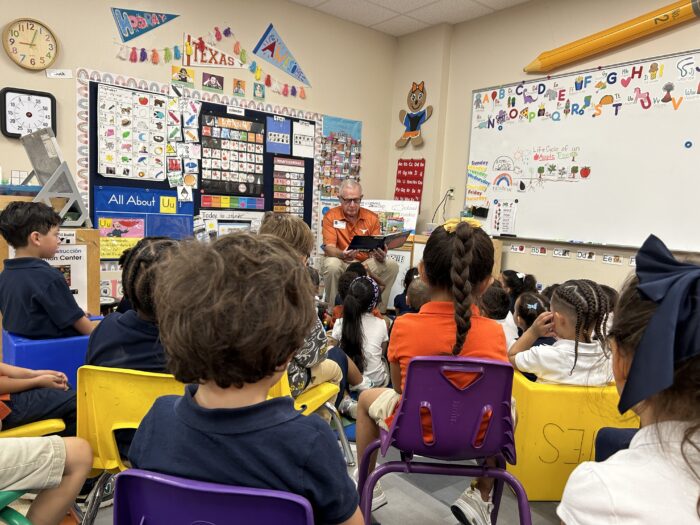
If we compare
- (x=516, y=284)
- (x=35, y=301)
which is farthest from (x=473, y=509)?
(x=516, y=284)

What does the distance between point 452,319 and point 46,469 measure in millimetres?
1079

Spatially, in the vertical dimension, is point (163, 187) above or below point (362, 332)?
above

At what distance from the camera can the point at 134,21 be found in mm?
3576

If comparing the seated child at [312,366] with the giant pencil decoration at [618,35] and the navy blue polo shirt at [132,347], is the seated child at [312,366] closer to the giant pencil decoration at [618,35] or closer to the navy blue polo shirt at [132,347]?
the navy blue polo shirt at [132,347]

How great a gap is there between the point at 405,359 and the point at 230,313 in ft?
2.76

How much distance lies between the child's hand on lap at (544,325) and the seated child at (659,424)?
3.71 feet

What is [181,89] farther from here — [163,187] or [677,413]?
[677,413]

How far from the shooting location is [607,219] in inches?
145

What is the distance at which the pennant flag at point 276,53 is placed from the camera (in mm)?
4246

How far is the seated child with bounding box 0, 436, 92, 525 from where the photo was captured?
106cm

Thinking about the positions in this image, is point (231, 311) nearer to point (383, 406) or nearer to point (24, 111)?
point (383, 406)

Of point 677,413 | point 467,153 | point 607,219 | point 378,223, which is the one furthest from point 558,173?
point 677,413

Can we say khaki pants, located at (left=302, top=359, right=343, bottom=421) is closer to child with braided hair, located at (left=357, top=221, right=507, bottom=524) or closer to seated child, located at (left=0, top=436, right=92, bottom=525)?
child with braided hair, located at (left=357, top=221, right=507, bottom=524)

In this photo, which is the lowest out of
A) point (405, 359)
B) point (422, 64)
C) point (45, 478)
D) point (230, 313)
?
point (45, 478)
